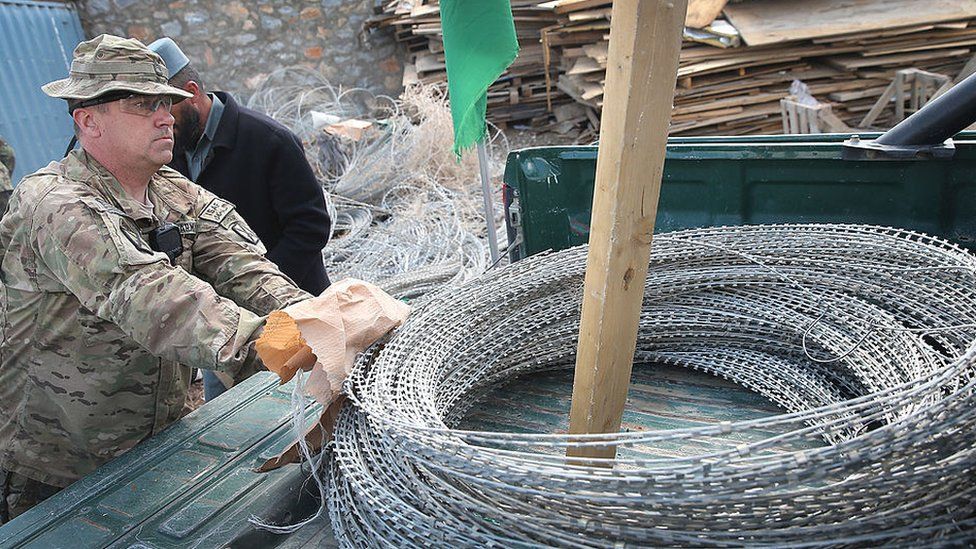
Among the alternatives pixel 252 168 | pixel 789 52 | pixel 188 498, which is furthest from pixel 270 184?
pixel 789 52

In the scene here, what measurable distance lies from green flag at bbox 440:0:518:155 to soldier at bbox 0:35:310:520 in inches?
41.3

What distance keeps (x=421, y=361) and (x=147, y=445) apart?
1071mm

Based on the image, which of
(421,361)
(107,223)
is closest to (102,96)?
(107,223)

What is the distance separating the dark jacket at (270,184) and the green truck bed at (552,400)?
1090mm

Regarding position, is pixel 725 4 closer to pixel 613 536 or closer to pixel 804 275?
pixel 804 275

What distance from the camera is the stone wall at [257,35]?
9.91 m

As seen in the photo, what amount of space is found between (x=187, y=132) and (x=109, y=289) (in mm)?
1765

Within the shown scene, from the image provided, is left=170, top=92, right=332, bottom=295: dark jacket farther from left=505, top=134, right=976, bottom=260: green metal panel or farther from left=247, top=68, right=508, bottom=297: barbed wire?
left=247, top=68, right=508, bottom=297: barbed wire

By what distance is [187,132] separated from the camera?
12.0ft

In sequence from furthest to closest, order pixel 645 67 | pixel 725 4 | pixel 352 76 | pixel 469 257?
pixel 352 76, pixel 725 4, pixel 469 257, pixel 645 67

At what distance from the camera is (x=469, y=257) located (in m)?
5.82

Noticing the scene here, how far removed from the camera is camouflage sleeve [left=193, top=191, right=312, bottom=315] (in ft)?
8.58

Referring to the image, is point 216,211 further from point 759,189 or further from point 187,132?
point 759,189

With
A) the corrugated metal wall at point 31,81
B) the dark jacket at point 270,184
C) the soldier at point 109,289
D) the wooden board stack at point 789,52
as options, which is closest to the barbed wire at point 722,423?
the soldier at point 109,289
